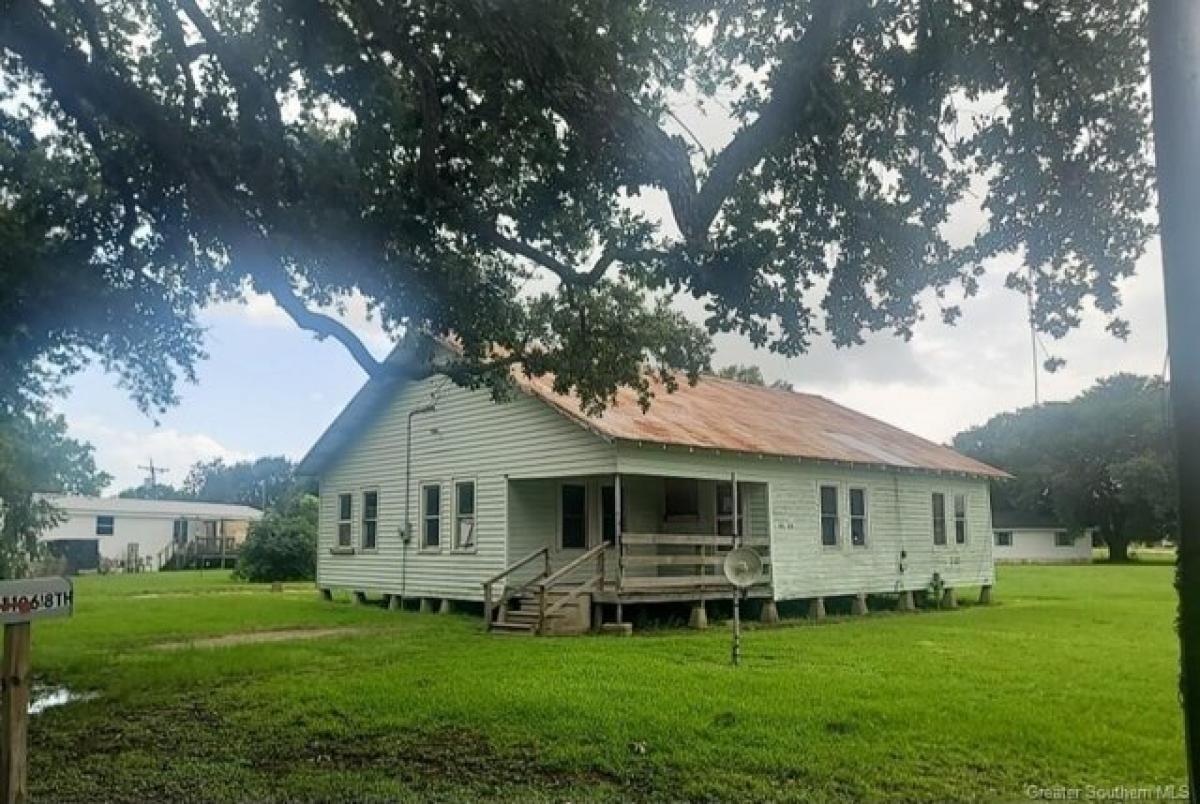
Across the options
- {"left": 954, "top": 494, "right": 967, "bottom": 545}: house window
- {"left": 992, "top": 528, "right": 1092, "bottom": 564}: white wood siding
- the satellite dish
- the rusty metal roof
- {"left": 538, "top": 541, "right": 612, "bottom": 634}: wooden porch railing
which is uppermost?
the rusty metal roof

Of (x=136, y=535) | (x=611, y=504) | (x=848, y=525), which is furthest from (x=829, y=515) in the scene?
(x=136, y=535)

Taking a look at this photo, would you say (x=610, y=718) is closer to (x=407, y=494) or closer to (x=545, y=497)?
(x=545, y=497)

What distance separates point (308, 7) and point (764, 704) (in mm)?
7157

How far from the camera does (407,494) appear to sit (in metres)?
21.3

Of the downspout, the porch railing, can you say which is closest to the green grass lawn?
the porch railing

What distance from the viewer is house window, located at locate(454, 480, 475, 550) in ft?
64.6

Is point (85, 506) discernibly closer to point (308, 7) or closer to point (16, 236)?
point (16, 236)

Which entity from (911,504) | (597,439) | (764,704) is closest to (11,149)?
(764,704)

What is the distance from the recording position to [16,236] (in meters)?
9.37

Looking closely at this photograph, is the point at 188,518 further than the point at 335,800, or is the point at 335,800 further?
the point at 188,518

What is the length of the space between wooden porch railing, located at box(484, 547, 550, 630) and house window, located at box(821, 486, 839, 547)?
596 cm

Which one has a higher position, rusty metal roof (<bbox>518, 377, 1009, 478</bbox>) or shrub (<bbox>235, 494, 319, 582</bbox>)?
rusty metal roof (<bbox>518, 377, 1009, 478</bbox>)

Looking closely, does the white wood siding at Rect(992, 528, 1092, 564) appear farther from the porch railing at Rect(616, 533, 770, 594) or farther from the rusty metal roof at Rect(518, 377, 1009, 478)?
the porch railing at Rect(616, 533, 770, 594)

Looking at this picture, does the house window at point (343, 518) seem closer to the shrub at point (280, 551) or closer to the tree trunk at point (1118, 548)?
the shrub at point (280, 551)
